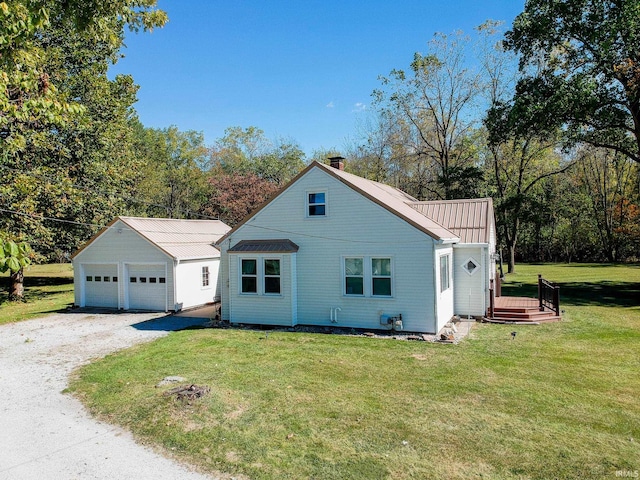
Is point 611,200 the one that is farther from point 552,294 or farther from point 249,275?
point 249,275

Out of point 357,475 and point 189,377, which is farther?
point 189,377

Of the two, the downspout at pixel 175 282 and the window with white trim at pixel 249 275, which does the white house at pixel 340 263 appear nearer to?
the window with white trim at pixel 249 275

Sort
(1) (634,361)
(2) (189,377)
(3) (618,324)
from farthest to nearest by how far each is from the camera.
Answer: (3) (618,324) < (1) (634,361) < (2) (189,377)

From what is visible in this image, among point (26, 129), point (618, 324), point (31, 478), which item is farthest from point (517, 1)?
point (31, 478)

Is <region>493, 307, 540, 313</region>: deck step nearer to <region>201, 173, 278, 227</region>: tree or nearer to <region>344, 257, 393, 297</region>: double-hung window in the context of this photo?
<region>344, 257, 393, 297</region>: double-hung window

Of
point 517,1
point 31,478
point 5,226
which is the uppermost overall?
point 517,1

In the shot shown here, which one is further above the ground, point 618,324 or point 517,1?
point 517,1

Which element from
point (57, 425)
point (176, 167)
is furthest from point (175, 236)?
point (176, 167)

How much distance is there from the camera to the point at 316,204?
49.1 feet

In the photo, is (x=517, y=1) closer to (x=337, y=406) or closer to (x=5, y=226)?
(x=337, y=406)

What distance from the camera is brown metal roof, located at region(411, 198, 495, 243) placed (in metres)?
16.0

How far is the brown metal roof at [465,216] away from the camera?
630 inches

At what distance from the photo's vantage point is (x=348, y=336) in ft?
44.1

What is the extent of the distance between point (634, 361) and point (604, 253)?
4474 centimetres
